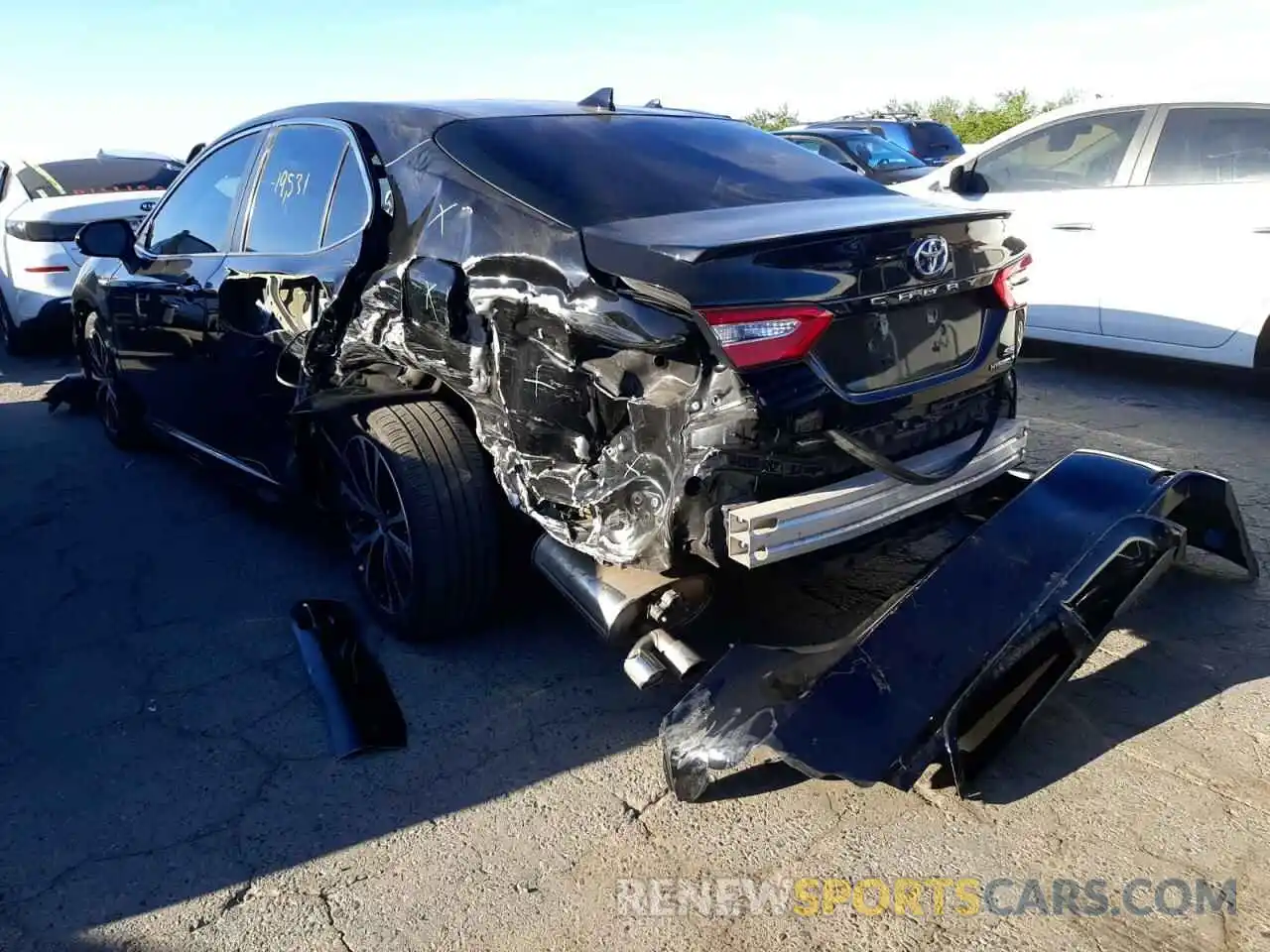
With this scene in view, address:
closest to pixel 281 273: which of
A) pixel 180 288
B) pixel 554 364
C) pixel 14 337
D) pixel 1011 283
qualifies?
pixel 180 288

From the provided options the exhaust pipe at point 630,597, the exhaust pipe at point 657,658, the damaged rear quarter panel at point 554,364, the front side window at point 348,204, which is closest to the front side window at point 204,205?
the front side window at point 348,204

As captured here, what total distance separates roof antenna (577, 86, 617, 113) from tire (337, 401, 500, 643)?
1312 millimetres

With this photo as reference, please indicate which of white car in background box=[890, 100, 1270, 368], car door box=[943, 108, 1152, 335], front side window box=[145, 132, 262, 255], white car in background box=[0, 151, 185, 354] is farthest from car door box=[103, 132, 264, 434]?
car door box=[943, 108, 1152, 335]

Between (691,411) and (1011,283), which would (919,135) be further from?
(691,411)

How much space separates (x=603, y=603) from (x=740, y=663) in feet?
1.33

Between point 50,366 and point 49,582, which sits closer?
point 49,582

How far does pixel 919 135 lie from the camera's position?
16375mm

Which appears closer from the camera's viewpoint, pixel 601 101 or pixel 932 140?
pixel 601 101

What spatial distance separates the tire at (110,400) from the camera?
19.0ft

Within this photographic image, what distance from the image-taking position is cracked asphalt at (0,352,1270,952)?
2432mm

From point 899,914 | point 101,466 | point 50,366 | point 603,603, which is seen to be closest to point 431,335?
point 603,603

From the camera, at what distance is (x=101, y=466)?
19.4 feet

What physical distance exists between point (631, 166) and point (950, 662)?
1.81 m

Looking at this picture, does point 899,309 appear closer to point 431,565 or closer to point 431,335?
point 431,335
